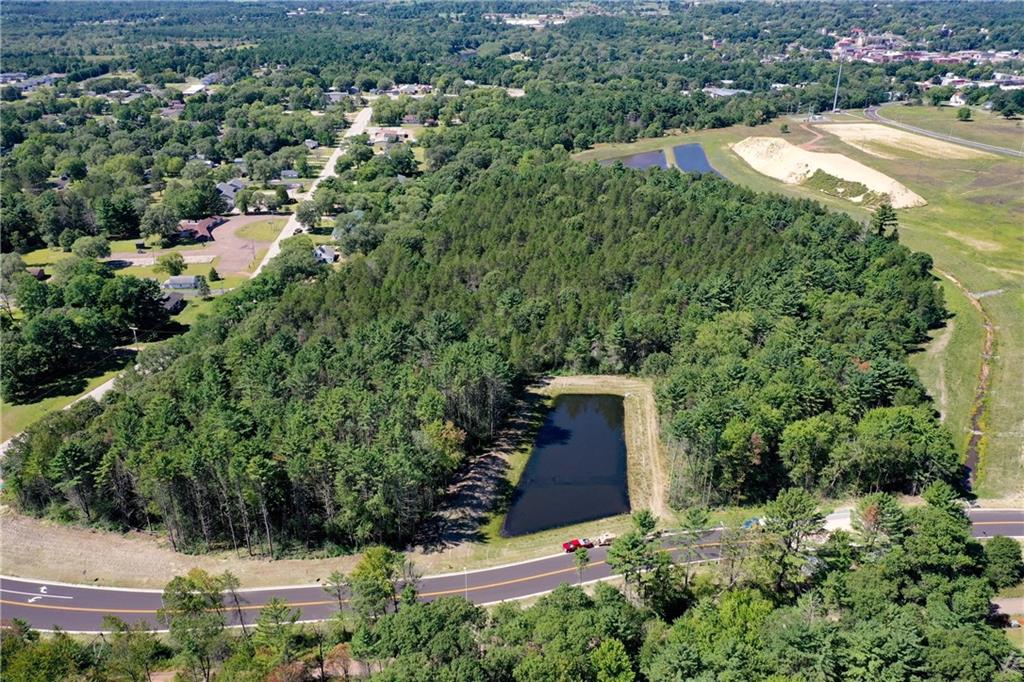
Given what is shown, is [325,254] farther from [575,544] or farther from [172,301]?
[575,544]

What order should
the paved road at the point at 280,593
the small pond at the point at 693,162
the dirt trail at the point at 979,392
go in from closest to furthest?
the paved road at the point at 280,593 < the dirt trail at the point at 979,392 < the small pond at the point at 693,162

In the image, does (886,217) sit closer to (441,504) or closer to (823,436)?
(823,436)

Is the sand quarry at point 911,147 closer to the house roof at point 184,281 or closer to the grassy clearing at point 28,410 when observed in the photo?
the house roof at point 184,281

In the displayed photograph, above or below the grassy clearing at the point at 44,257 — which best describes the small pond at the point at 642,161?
above

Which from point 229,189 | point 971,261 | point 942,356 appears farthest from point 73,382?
point 971,261

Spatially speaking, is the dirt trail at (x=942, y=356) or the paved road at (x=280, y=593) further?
the dirt trail at (x=942, y=356)

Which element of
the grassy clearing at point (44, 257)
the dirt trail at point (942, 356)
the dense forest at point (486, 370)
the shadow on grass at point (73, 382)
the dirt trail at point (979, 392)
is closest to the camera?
the dense forest at point (486, 370)

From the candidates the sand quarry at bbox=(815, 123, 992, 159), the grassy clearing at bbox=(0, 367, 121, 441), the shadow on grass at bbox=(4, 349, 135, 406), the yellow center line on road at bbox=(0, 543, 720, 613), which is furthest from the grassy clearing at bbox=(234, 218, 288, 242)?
the sand quarry at bbox=(815, 123, 992, 159)

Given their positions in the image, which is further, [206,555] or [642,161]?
[642,161]

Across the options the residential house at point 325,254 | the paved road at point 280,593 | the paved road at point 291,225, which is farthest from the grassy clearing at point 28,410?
the residential house at point 325,254
